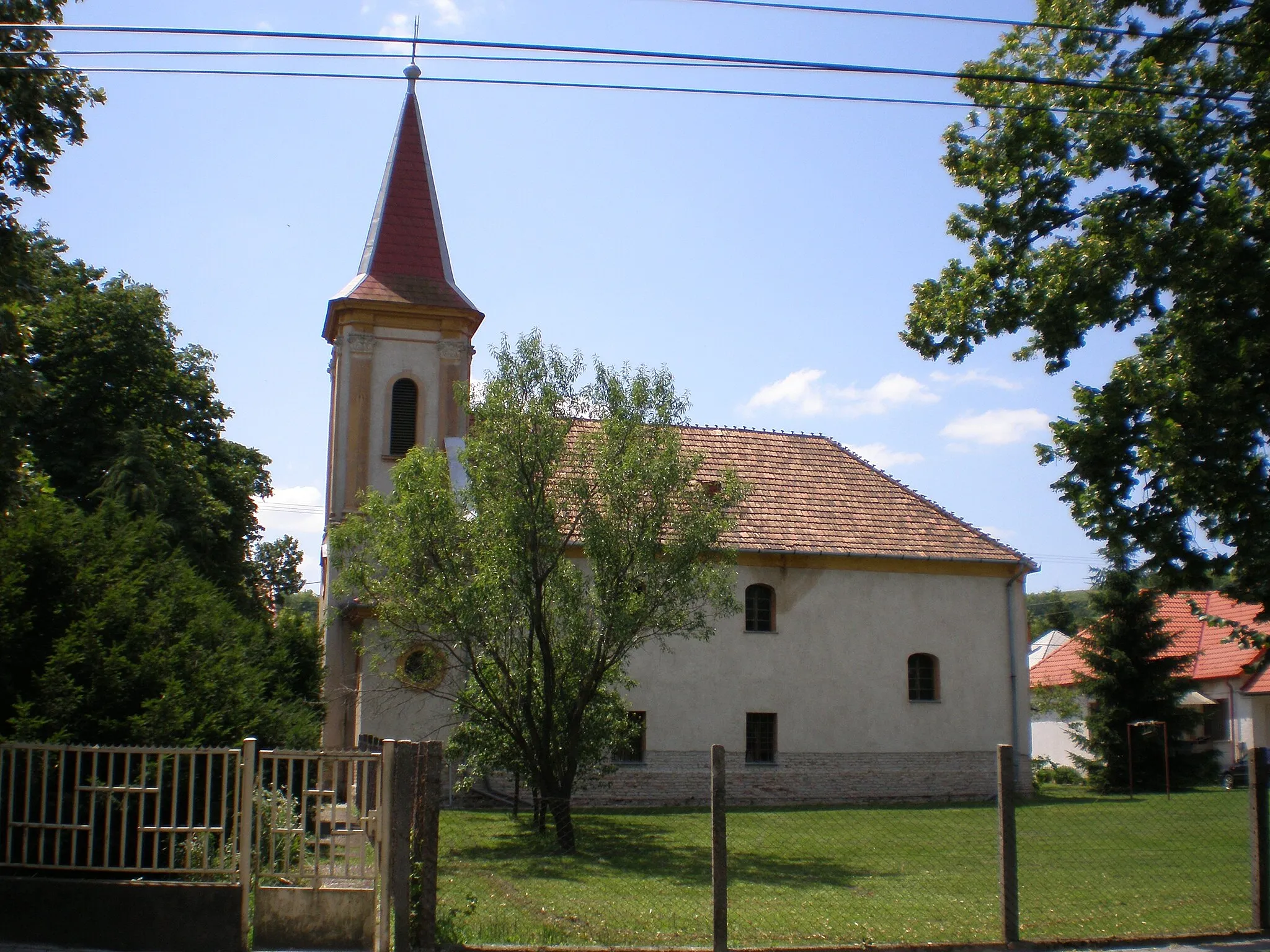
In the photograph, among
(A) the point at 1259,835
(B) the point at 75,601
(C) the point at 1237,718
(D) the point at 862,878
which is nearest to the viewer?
(A) the point at 1259,835

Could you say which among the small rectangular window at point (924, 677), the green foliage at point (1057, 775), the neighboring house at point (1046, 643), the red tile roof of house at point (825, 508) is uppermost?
the red tile roof of house at point (825, 508)

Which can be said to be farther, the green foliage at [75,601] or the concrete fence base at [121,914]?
the green foliage at [75,601]

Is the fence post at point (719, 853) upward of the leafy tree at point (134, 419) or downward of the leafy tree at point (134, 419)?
downward

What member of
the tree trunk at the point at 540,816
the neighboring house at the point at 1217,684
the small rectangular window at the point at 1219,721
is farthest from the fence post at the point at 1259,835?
the small rectangular window at the point at 1219,721

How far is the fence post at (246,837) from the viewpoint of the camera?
8648 millimetres

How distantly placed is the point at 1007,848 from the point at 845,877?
17.7 feet

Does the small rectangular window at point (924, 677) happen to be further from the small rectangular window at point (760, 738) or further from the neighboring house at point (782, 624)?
the small rectangular window at point (760, 738)

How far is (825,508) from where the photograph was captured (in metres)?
29.5

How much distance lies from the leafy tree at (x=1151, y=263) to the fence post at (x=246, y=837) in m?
9.14

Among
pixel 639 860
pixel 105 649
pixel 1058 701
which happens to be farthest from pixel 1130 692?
pixel 105 649

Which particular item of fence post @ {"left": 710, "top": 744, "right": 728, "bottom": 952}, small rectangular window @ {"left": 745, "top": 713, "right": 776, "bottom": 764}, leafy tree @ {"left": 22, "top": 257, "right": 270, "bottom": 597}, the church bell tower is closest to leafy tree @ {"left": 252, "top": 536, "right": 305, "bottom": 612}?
leafy tree @ {"left": 22, "top": 257, "right": 270, "bottom": 597}

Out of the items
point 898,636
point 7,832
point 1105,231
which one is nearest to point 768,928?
point 7,832

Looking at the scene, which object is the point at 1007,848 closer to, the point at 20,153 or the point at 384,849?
the point at 384,849

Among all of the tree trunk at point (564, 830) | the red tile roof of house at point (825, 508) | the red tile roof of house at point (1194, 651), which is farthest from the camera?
the red tile roof of house at point (1194, 651)
